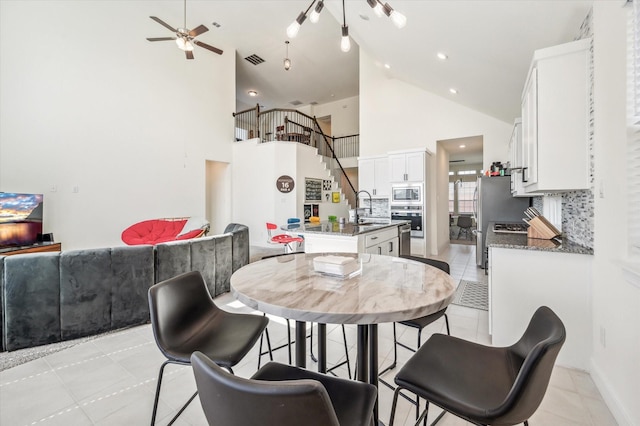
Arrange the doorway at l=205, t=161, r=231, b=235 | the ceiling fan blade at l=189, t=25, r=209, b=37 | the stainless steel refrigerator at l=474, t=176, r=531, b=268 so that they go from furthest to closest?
the doorway at l=205, t=161, r=231, b=235
the stainless steel refrigerator at l=474, t=176, r=531, b=268
the ceiling fan blade at l=189, t=25, r=209, b=37

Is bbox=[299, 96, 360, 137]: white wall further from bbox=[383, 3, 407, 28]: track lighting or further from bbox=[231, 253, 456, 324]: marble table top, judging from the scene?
bbox=[231, 253, 456, 324]: marble table top

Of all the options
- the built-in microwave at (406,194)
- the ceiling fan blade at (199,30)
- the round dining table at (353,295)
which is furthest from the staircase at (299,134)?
the round dining table at (353,295)

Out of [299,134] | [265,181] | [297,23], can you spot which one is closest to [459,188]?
[299,134]

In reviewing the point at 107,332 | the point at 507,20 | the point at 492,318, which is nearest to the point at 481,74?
the point at 507,20

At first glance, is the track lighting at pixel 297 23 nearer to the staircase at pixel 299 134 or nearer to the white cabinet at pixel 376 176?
the white cabinet at pixel 376 176

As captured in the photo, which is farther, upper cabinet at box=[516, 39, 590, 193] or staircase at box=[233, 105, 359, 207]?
staircase at box=[233, 105, 359, 207]

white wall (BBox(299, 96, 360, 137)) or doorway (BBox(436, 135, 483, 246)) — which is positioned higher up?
white wall (BBox(299, 96, 360, 137))

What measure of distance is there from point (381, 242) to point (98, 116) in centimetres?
577

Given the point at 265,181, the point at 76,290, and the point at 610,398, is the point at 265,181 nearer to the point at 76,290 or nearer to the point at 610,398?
the point at 76,290

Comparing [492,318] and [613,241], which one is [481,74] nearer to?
[613,241]

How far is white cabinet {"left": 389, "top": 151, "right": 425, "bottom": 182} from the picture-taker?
5793 millimetres

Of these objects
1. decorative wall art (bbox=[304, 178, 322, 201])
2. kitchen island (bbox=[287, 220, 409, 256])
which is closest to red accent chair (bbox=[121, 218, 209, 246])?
kitchen island (bbox=[287, 220, 409, 256])

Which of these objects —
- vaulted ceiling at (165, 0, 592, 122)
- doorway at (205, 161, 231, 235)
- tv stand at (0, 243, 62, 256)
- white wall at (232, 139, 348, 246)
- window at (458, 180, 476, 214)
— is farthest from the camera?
window at (458, 180, 476, 214)

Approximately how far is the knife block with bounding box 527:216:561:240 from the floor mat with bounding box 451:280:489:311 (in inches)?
38.5
